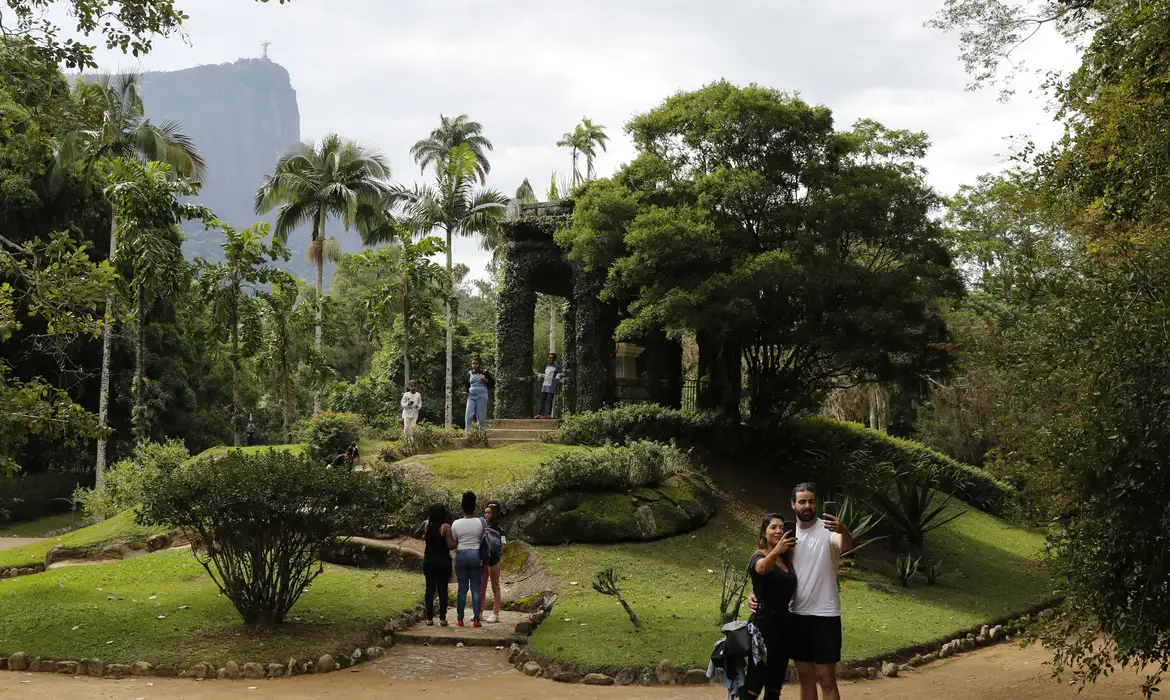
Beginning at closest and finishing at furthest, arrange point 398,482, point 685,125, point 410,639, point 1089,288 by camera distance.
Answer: point 1089,288 < point 410,639 < point 398,482 < point 685,125

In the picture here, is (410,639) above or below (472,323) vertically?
below

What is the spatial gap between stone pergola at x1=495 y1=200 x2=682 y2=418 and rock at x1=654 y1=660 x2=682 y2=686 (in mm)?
13150

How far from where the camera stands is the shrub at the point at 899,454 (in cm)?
2125

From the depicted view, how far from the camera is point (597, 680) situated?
28.4 ft

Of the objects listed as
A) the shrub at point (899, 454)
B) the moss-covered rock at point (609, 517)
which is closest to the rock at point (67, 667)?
the moss-covered rock at point (609, 517)

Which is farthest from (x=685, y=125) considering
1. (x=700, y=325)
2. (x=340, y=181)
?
(x=340, y=181)

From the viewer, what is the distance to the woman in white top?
418 inches

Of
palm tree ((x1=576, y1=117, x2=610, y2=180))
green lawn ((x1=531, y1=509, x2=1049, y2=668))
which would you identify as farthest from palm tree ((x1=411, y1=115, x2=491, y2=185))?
green lawn ((x1=531, y1=509, x2=1049, y2=668))

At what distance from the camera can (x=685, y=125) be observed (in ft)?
62.1

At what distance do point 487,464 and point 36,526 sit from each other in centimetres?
1870

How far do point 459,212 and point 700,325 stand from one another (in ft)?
62.4

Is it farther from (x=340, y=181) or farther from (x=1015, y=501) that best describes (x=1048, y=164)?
(x=340, y=181)

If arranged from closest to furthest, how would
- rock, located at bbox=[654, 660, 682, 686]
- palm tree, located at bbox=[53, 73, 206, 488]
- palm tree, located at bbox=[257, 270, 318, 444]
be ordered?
rock, located at bbox=[654, 660, 682, 686] → palm tree, located at bbox=[257, 270, 318, 444] → palm tree, located at bbox=[53, 73, 206, 488]

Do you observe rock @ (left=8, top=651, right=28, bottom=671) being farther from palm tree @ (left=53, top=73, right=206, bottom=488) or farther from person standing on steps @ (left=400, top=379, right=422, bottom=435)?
palm tree @ (left=53, top=73, right=206, bottom=488)
